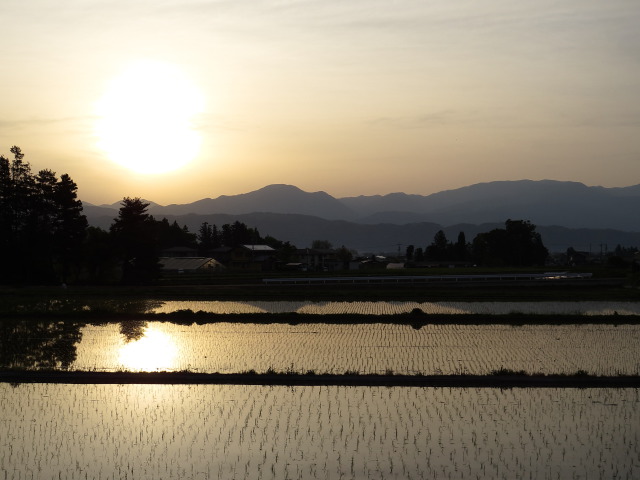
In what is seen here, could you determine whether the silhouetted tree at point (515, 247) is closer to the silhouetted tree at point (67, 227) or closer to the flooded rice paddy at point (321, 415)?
the silhouetted tree at point (67, 227)

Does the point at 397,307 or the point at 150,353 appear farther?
the point at 397,307

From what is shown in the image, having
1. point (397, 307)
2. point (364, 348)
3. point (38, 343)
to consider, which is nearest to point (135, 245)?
point (397, 307)

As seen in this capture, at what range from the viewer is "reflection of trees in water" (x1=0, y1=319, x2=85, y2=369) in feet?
60.7

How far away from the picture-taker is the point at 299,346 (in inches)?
829

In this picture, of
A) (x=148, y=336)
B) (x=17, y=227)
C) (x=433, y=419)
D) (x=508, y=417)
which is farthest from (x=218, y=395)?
(x=17, y=227)

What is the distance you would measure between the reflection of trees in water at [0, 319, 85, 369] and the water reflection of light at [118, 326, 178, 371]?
1.43 m

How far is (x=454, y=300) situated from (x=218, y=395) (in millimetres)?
22128

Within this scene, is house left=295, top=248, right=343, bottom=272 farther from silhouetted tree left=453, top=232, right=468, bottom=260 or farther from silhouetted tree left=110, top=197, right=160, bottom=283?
silhouetted tree left=110, top=197, right=160, bottom=283

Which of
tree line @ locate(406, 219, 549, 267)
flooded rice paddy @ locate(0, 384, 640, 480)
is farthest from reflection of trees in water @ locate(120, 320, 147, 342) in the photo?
tree line @ locate(406, 219, 549, 267)

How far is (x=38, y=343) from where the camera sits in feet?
71.3

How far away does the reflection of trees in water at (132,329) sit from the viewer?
2359cm

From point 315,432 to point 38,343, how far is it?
12.5 metres

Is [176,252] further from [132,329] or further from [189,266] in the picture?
[132,329]

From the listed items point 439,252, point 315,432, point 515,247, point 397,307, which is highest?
point 515,247
